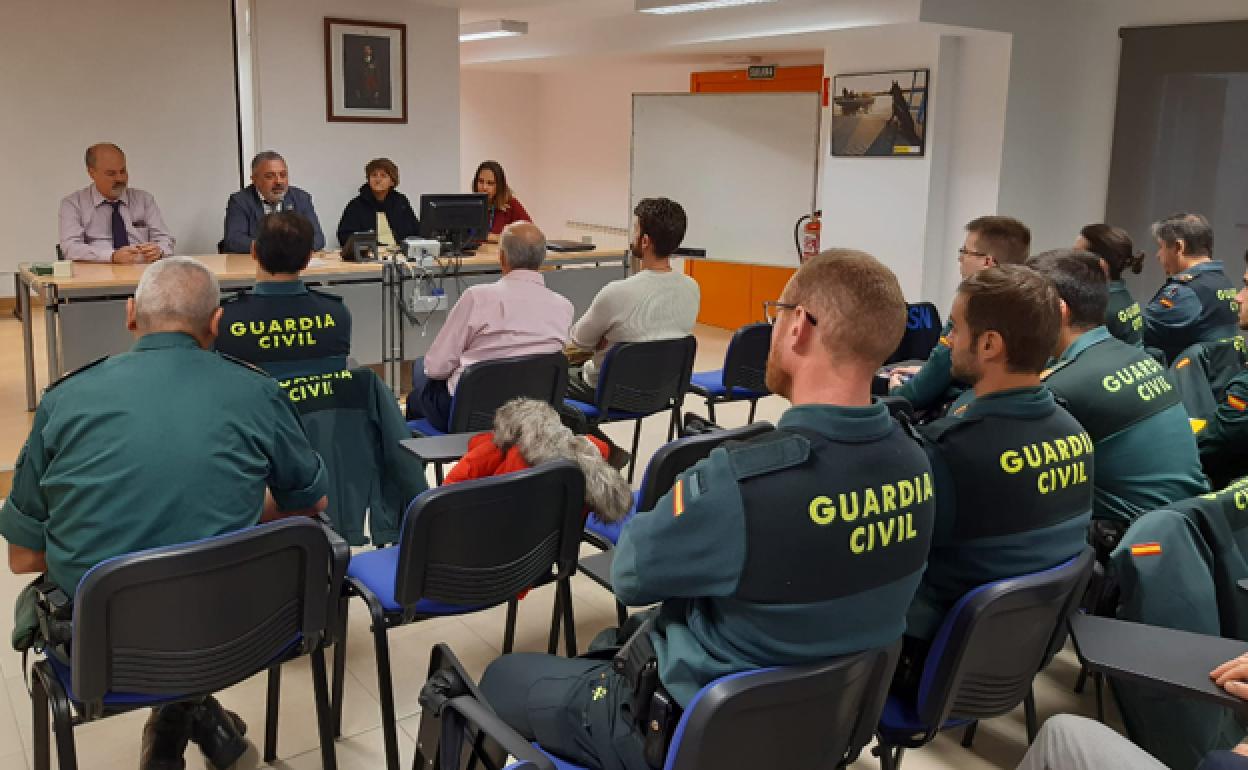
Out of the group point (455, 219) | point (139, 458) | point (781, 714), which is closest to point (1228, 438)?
point (781, 714)

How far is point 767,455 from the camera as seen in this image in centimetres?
142

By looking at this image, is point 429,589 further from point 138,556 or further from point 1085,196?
point 1085,196

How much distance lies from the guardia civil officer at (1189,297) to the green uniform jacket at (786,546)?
3.36m

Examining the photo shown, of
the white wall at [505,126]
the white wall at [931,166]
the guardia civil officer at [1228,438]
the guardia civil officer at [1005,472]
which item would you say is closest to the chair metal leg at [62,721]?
the guardia civil officer at [1005,472]

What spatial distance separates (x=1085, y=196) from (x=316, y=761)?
6.42 metres

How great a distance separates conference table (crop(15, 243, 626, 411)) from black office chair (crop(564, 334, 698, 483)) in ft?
6.11

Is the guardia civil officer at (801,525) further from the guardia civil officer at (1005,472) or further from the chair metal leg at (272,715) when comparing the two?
the chair metal leg at (272,715)

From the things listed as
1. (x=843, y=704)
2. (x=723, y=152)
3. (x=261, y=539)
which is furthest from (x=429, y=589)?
(x=723, y=152)

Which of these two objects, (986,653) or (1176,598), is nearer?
(986,653)

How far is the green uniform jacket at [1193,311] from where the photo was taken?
424cm

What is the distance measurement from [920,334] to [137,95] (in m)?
5.88

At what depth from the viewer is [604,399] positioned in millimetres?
4031

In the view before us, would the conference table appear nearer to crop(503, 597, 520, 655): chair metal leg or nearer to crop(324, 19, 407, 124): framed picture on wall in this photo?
crop(324, 19, 407, 124): framed picture on wall

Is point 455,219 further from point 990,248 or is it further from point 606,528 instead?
point 606,528
